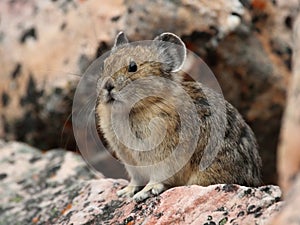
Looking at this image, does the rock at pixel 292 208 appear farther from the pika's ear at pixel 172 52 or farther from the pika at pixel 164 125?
the pika's ear at pixel 172 52

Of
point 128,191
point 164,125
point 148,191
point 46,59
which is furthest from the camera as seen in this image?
point 46,59

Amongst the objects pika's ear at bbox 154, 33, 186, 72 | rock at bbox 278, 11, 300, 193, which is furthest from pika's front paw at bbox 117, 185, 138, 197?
rock at bbox 278, 11, 300, 193

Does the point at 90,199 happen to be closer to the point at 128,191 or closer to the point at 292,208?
the point at 128,191

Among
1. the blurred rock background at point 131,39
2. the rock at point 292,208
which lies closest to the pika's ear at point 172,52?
the blurred rock background at point 131,39

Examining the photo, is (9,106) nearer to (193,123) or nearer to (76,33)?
(76,33)

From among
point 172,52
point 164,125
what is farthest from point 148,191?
point 172,52

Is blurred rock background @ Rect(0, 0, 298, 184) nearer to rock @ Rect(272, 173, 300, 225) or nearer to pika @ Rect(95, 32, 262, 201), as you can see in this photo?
pika @ Rect(95, 32, 262, 201)
